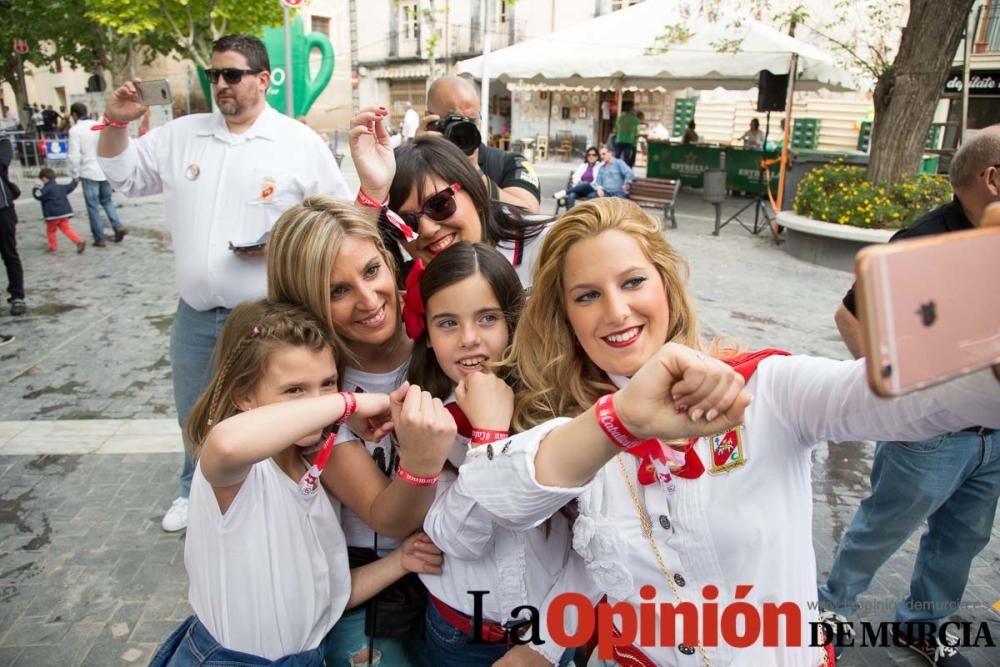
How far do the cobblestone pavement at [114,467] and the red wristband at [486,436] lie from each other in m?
2.19

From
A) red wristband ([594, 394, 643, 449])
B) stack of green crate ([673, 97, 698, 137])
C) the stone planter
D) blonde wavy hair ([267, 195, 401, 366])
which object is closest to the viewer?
red wristband ([594, 394, 643, 449])

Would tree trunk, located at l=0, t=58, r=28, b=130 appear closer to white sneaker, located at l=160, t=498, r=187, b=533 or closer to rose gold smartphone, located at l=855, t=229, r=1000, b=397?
white sneaker, located at l=160, t=498, r=187, b=533

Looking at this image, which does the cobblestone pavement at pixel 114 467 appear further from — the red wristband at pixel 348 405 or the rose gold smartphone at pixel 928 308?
the rose gold smartphone at pixel 928 308

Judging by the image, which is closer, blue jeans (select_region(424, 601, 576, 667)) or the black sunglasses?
blue jeans (select_region(424, 601, 576, 667))

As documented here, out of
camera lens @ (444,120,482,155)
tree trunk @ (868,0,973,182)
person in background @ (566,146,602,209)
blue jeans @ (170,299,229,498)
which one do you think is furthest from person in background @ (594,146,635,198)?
blue jeans @ (170,299,229,498)

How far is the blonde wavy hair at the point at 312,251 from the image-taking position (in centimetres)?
179

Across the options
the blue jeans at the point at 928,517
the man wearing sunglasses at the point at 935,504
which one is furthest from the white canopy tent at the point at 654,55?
the blue jeans at the point at 928,517

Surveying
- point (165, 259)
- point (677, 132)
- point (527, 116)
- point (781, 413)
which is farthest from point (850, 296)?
point (527, 116)

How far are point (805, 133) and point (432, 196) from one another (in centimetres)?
2340

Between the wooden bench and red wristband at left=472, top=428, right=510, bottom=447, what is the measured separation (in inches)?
423

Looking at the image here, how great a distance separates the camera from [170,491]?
3.85 meters

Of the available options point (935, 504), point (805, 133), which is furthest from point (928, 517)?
point (805, 133)

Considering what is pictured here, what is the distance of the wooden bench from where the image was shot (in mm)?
11602

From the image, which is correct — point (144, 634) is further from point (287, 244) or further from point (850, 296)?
point (850, 296)
